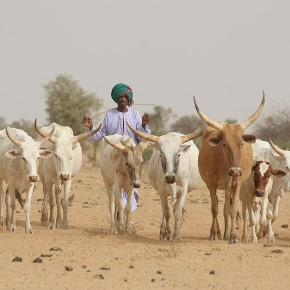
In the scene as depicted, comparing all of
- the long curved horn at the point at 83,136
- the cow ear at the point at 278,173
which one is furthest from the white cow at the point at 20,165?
the cow ear at the point at 278,173

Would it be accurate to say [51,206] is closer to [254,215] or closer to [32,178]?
[32,178]

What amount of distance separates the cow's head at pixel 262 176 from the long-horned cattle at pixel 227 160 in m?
0.24

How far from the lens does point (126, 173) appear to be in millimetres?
11688

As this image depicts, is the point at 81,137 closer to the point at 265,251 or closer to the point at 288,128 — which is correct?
the point at 265,251

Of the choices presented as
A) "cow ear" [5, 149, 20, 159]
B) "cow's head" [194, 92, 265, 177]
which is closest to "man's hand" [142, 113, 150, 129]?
"cow's head" [194, 92, 265, 177]

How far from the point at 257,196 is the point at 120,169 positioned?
6.42ft

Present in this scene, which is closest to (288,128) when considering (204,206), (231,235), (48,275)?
(204,206)

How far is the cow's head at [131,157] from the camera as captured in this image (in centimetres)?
1133

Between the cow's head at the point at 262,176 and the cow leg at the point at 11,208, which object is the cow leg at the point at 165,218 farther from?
the cow leg at the point at 11,208

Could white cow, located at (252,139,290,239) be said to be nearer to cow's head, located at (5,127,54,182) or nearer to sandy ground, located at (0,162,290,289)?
sandy ground, located at (0,162,290,289)

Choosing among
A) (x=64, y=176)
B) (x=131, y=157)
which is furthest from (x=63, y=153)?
(x=131, y=157)

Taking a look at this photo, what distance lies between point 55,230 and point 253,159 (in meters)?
3.15

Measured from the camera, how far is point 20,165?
1216cm

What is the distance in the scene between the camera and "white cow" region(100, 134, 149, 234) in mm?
11398
